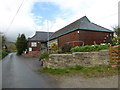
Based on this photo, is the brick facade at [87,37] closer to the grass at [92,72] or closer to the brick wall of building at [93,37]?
the brick wall of building at [93,37]

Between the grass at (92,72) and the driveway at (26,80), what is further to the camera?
the grass at (92,72)

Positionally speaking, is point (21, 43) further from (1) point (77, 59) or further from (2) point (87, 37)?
(1) point (77, 59)

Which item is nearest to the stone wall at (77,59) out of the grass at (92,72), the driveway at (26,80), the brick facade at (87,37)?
the grass at (92,72)

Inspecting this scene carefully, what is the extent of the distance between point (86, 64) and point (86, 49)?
4.20 feet

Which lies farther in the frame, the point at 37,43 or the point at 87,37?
the point at 37,43

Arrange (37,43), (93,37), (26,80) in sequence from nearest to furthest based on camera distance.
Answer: (26,80), (93,37), (37,43)

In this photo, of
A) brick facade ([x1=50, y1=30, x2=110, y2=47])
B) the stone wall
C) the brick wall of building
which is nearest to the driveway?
the stone wall

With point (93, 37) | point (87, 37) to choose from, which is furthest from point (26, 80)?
Result: point (93, 37)

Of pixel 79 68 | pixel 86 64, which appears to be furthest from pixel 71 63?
pixel 86 64


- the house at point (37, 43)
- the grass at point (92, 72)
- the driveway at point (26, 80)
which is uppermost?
the house at point (37, 43)

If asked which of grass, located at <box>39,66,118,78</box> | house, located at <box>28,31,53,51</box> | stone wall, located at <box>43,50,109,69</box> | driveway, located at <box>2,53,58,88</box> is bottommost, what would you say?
driveway, located at <box>2,53,58,88</box>

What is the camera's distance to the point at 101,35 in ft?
43.1

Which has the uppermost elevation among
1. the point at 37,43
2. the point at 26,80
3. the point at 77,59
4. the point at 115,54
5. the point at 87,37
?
the point at 87,37

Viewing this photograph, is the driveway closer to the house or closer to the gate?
the gate
